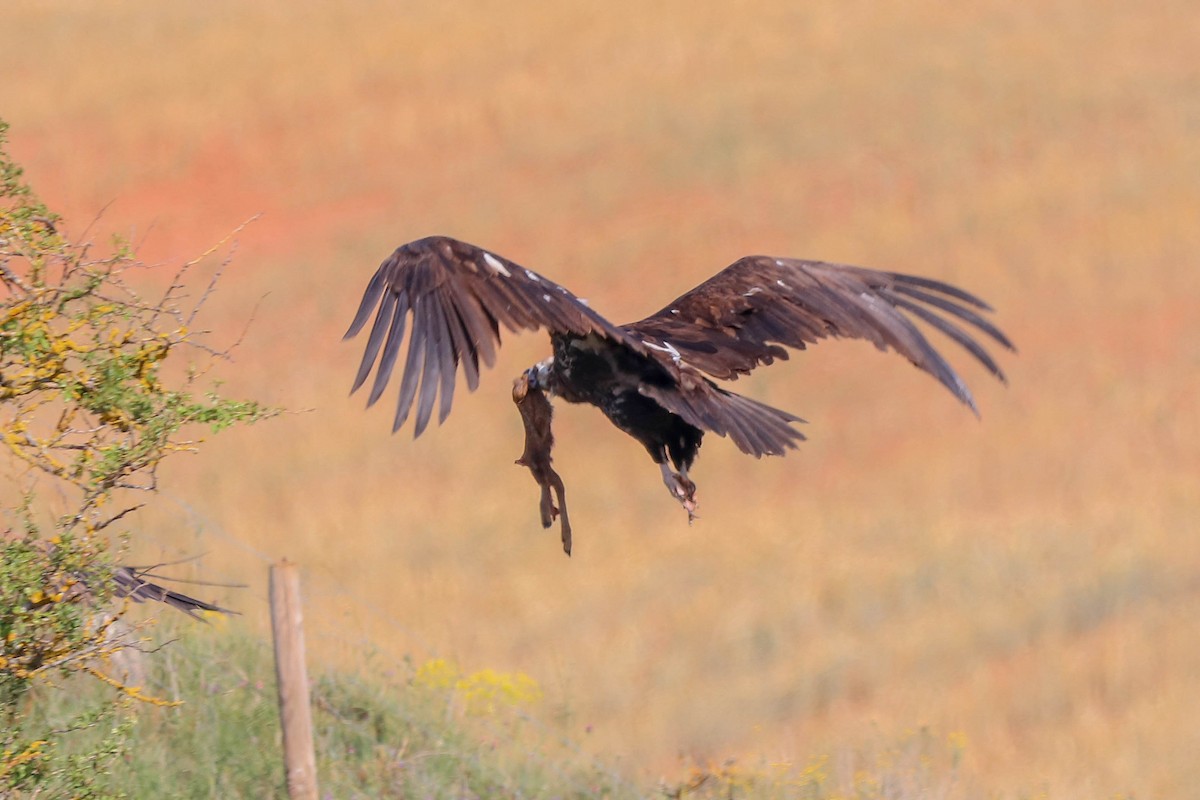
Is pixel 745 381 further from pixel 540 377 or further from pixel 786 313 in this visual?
pixel 540 377

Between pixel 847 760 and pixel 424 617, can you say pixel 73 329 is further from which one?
pixel 424 617

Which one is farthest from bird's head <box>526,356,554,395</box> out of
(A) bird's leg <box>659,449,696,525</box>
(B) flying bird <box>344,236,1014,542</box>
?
(A) bird's leg <box>659,449,696,525</box>

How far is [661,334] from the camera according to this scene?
22.3ft

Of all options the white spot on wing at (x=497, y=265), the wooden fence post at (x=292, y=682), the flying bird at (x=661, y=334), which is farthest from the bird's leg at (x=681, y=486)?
the wooden fence post at (x=292, y=682)

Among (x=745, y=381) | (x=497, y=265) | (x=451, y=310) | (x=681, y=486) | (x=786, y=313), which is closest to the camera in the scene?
(x=451, y=310)

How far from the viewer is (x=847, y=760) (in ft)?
27.6

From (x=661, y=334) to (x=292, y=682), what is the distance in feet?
6.49

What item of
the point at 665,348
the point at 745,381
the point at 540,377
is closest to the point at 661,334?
the point at 665,348

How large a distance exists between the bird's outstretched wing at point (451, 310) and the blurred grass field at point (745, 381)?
32.1 inches

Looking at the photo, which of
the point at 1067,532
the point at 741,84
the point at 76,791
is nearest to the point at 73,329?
the point at 76,791

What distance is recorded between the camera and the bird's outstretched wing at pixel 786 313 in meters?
6.54

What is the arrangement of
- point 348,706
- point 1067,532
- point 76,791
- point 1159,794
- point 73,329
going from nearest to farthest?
1. point 73,329
2. point 76,791
3. point 348,706
4. point 1159,794
5. point 1067,532

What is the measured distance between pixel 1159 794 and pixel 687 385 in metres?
5.08

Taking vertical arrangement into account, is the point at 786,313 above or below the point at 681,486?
above
